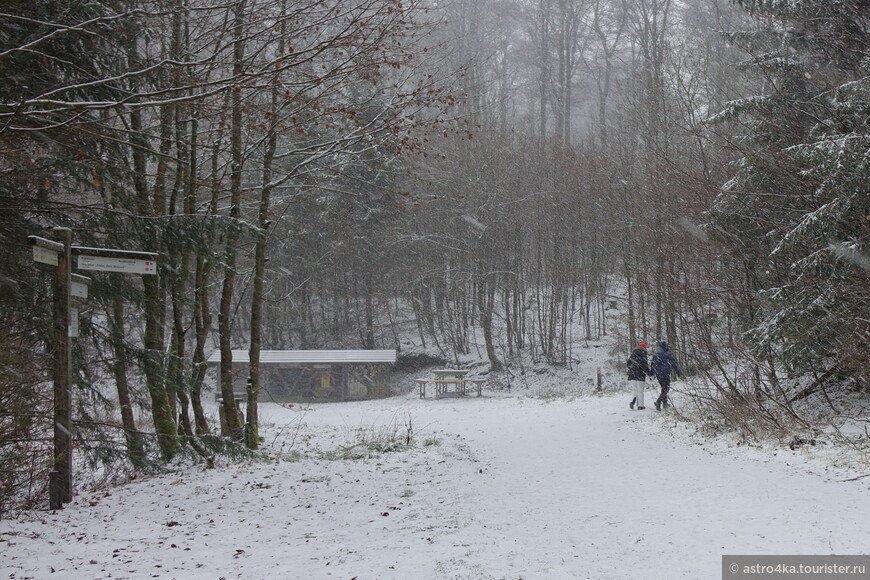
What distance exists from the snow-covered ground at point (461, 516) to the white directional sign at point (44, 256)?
2.59m

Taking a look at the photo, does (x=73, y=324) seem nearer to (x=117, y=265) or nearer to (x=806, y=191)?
(x=117, y=265)

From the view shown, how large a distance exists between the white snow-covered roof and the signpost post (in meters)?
19.8

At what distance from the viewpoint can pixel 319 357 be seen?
90.9ft

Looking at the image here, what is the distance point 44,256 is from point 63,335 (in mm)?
886

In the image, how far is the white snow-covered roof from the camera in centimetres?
2734

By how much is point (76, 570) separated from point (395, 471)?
15.7 feet

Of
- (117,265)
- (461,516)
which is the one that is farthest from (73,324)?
(461,516)

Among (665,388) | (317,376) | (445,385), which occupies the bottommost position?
(445,385)

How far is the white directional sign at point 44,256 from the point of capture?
7.00 metres

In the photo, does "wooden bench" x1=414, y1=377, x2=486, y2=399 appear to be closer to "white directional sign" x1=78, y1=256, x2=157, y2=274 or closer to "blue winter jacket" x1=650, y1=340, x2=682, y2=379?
"blue winter jacket" x1=650, y1=340, x2=682, y2=379

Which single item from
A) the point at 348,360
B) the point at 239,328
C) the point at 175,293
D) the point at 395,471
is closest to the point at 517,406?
the point at 348,360

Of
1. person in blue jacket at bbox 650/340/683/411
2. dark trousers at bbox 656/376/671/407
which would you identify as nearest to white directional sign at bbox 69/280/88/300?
person in blue jacket at bbox 650/340/683/411

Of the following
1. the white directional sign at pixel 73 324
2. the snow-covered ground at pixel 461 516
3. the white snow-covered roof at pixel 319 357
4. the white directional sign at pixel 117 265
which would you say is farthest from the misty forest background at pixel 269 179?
the white snow-covered roof at pixel 319 357

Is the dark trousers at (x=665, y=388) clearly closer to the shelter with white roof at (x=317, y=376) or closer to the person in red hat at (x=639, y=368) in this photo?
the person in red hat at (x=639, y=368)
